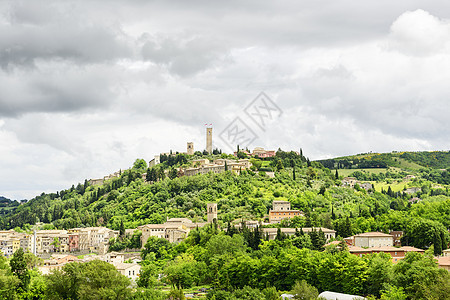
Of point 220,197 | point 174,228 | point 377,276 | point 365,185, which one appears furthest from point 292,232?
point 365,185

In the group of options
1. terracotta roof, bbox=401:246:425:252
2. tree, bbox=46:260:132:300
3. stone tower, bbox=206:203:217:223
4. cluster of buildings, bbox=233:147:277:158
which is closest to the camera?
tree, bbox=46:260:132:300

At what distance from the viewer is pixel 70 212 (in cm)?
13188

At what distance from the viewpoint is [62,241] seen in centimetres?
10788

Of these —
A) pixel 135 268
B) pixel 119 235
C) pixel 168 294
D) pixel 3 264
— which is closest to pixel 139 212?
pixel 119 235

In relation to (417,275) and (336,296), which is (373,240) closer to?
(336,296)

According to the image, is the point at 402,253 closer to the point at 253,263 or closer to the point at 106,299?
the point at 253,263

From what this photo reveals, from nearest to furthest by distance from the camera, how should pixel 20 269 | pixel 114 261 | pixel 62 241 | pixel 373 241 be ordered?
pixel 20 269 → pixel 373 241 → pixel 114 261 → pixel 62 241

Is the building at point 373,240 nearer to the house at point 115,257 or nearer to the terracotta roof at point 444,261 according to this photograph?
the terracotta roof at point 444,261

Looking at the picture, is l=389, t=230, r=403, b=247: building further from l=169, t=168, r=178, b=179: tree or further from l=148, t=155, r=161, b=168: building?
l=148, t=155, r=161, b=168: building

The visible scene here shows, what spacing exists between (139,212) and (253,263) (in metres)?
54.0

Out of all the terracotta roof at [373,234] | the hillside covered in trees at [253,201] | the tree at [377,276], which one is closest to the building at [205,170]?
the hillside covered in trees at [253,201]

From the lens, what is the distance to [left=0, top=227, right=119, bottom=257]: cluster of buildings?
106250 mm

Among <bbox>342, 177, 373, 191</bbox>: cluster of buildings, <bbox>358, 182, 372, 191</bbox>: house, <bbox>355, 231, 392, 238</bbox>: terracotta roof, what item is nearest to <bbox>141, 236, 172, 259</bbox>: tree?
<bbox>355, 231, 392, 238</bbox>: terracotta roof

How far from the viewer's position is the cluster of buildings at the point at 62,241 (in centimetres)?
10625
